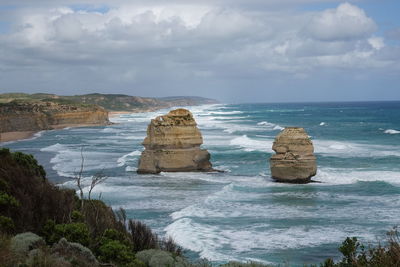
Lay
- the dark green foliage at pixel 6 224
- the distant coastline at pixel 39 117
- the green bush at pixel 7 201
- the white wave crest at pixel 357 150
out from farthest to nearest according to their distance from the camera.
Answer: the distant coastline at pixel 39 117, the white wave crest at pixel 357 150, the green bush at pixel 7 201, the dark green foliage at pixel 6 224

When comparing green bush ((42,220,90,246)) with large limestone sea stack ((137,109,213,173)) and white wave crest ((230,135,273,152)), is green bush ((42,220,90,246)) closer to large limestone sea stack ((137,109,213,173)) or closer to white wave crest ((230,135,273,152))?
large limestone sea stack ((137,109,213,173))

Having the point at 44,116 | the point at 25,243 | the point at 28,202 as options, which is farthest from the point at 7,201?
the point at 44,116

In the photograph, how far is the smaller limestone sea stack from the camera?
1116 inches

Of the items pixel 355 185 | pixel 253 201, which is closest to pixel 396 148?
pixel 355 185

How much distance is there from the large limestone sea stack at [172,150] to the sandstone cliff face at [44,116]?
47558 millimetres

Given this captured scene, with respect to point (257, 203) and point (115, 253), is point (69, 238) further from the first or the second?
point (257, 203)

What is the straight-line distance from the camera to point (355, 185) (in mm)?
27891

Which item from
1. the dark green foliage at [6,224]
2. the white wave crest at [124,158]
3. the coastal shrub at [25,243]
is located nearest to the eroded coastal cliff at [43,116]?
the white wave crest at [124,158]

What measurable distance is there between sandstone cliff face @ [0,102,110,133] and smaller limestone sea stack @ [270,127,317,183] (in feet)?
180

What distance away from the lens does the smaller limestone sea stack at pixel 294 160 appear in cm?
2834

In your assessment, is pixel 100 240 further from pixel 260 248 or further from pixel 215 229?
pixel 215 229

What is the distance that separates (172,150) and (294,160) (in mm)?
7830

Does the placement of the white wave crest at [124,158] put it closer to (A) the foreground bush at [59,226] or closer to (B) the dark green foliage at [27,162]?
(B) the dark green foliage at [27,162]

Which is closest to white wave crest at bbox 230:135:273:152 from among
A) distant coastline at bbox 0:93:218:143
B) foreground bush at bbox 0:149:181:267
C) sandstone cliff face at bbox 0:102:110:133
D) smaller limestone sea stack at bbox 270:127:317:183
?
smaller limestone sea stack at bbox 270:127:317:183
